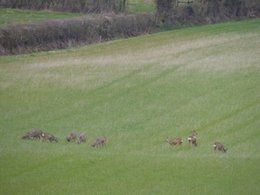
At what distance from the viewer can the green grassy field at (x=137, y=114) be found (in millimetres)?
24203

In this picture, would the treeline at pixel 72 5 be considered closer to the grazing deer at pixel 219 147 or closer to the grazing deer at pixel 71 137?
the grazing deer at pixel 71 137

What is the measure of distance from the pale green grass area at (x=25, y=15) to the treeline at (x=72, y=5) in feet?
5.55

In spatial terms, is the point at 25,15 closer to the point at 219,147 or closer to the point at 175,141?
the point at 175,141

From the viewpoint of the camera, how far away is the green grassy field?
2420 cm

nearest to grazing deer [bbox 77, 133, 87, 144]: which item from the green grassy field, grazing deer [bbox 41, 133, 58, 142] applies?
the green grassy field

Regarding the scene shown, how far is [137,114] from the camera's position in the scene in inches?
1355

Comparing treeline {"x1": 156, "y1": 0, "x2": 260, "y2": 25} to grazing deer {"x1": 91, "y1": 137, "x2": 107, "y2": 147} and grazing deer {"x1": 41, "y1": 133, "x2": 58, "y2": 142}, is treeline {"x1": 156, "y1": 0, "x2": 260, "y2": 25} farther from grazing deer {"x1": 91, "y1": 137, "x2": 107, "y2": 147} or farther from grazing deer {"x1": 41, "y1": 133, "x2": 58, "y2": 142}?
grazing deer {"x1": 91, "y1": 137, "x2": 107, "y2": 147}

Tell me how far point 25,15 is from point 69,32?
342 inches

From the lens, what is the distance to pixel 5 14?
61.8 metres

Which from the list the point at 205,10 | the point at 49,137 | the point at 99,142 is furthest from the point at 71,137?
the point at 205,10

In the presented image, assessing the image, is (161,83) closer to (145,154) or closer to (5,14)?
(145,154)

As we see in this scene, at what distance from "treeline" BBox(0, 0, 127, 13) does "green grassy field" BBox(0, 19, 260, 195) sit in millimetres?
11077

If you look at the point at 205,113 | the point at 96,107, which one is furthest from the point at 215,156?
the point at 96,107

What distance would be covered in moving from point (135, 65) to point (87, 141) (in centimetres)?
1636
